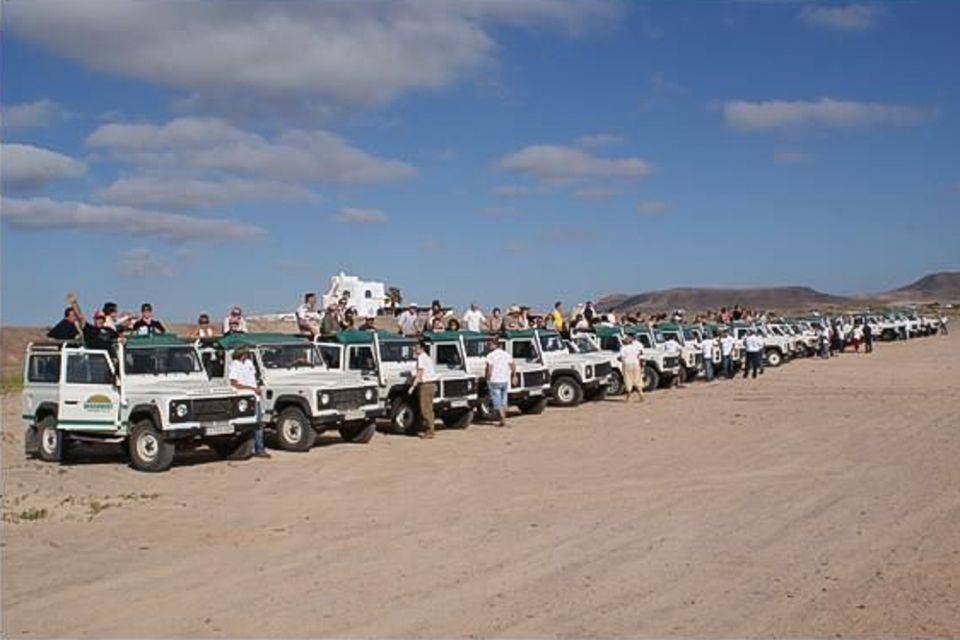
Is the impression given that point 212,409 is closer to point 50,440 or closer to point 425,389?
point 50,440

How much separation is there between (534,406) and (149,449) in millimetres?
9600

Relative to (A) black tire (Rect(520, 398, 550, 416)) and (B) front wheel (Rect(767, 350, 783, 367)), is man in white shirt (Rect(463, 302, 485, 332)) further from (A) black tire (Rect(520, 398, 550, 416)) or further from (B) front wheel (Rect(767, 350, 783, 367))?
Result: (B) front wheel (Rect(767, 350, 783, 367))

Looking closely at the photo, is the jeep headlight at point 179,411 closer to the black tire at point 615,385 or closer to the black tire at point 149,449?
the black tire at point 149,449

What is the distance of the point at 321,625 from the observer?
668cm

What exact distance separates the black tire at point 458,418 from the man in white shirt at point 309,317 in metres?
2.88

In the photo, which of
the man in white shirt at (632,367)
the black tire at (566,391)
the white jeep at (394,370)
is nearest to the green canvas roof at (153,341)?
the white jeep at (394,370)

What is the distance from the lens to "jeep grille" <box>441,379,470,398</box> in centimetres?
1906

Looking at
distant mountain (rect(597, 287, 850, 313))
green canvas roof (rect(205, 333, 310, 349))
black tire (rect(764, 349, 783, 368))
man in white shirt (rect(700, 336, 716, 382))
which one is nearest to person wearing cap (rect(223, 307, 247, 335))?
green canvas roof (rect(205, 333, 310, 349))

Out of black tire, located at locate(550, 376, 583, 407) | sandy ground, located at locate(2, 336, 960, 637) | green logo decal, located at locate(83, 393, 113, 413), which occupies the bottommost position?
sandy ground, located at locate(2, 336, 960, 637)

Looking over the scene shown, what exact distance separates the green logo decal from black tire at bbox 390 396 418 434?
5.38 meters

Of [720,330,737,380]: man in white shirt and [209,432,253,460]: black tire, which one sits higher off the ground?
[720,330,737,380]: man in white shirt

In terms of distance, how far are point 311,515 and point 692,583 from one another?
4.46 m

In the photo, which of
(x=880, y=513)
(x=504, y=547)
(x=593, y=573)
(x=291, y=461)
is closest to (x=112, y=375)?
(x=291, y=461)

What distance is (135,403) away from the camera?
14320 mm
